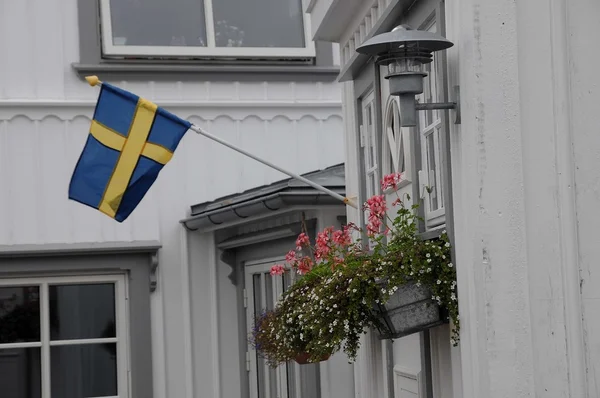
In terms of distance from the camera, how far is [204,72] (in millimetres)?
9531

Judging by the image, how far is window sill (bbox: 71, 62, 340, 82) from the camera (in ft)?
30.6

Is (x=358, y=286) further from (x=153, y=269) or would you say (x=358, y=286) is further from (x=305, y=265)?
(x=153, y=269)

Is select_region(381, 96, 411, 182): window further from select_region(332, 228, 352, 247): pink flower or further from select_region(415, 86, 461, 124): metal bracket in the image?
select_region(415, 86, 461, 124): metal bracket

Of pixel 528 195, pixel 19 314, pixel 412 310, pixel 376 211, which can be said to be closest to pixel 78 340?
pixel 19 314

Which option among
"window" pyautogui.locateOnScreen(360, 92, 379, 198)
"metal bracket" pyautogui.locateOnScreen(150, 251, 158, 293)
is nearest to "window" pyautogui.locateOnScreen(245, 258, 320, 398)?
"metal bracket" pyautogui.locateOnScreen(150, 251, 158, 293)

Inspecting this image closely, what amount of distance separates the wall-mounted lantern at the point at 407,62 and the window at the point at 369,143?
1605mm

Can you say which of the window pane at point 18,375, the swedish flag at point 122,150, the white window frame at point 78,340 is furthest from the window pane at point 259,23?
the window pane at point 18,375

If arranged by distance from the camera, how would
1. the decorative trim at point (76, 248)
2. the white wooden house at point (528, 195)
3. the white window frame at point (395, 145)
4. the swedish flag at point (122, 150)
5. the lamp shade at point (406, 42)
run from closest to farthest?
the white wooden house at point (528, 195) < the lamp shade at point (406, 42) < the white window frame at point (395, 145) < the swedish flag at point (122, 150) < the decorative trim at point (76, 248)

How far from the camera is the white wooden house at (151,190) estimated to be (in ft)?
30.3

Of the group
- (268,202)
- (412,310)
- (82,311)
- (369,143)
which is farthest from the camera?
(82,311)

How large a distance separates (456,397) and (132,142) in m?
3.35

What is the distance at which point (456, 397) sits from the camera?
4711mm

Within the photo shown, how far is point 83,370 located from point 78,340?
24 cm

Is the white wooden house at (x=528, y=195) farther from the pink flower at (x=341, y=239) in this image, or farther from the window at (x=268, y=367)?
the window at (x=268, y=367)
